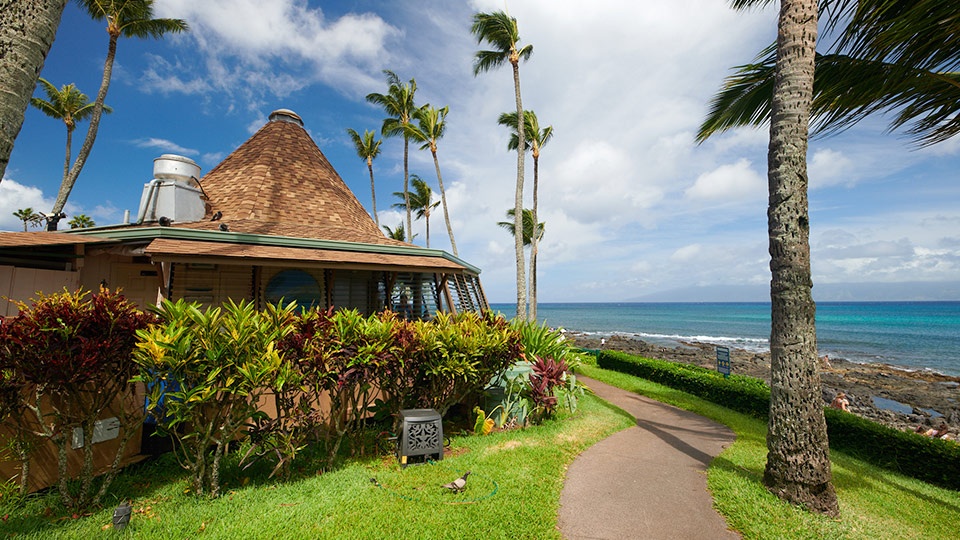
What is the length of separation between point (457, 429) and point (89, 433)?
16.6 feet

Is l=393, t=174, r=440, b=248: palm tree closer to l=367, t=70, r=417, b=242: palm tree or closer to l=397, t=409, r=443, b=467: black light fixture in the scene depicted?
l=367, t=70, r=417, b=242: palm tree

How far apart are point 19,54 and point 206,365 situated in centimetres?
287

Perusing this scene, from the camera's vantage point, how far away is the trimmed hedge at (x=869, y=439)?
6141 mm

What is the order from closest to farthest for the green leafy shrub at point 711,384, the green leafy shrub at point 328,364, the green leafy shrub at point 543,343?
the green leafy shrub at point 328,364 → the green leafy shrub at point 543,343 → the green leafy shrub at point 711,384

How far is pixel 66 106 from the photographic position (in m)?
24.4

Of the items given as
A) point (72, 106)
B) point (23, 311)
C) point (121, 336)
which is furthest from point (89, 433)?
point (72, 106)

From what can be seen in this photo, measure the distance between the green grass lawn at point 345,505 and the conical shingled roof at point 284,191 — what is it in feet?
17.2

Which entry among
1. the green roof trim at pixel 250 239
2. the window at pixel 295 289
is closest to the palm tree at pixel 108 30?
the green roof trim at pixel 250 239

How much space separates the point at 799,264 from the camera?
15.3 feet

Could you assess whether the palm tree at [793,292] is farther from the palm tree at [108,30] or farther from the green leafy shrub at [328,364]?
the palm tree at [108,30]

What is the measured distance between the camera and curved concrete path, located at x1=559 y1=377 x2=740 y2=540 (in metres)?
4.01

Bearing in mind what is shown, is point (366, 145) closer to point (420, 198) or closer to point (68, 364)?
point (420, 198)

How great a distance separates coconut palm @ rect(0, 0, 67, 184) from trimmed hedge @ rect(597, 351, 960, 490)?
1218 cm

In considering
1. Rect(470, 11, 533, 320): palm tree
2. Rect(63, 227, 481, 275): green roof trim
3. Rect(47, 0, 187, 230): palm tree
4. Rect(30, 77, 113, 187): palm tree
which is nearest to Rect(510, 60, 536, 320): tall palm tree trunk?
Rect(470, 11, 533, 320): palm tree
